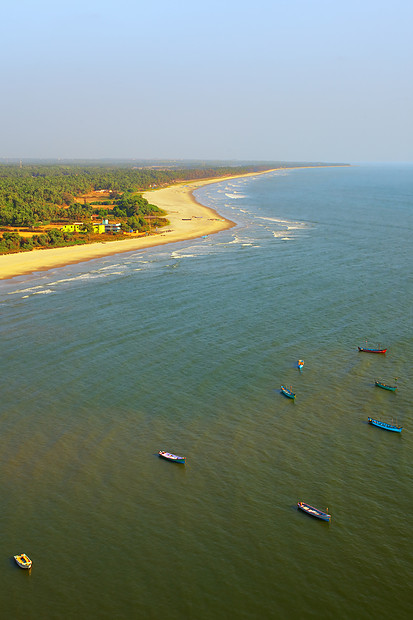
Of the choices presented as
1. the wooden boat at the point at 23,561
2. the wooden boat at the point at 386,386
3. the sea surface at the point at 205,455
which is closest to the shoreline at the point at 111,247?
the sea surface at the point at 205,455

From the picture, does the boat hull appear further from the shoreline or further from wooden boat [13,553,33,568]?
the shoreline

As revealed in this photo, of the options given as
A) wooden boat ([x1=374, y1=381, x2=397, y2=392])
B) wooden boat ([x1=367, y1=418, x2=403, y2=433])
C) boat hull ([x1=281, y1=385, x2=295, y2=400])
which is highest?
wooden boat ([x1=374, y1=381, x2=397, y2=392])

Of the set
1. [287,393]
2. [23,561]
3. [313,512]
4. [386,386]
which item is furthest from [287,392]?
[23,561]

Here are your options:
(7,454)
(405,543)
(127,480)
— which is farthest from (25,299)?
(405,543)

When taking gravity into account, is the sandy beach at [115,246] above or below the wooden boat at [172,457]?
above

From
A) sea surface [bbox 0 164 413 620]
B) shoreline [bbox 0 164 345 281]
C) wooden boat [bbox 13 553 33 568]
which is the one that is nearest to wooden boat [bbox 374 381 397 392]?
sea surface [bbox 0 164 413 620]

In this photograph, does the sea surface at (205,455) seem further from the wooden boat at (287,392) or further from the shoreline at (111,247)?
the shoreline at (111,247)

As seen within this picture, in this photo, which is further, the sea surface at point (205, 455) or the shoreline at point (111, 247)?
the shoreline at point (111, 247)
